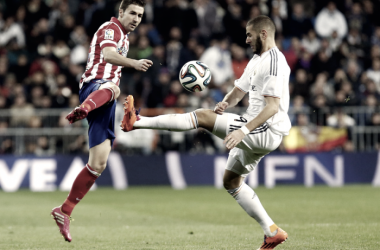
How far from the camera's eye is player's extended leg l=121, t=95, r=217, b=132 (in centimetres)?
607

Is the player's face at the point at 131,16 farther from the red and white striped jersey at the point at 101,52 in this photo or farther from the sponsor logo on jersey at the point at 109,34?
the sponsor logo on jersey at the point at 109,34

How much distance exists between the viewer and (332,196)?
12.4m

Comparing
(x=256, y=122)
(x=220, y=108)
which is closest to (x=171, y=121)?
(x=220, y=108)

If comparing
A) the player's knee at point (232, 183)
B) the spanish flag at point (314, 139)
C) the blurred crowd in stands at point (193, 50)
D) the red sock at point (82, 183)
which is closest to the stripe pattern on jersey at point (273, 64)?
the player's knee at point (232, 183)

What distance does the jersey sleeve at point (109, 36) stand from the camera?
20.8ft

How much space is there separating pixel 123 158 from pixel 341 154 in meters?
5.20

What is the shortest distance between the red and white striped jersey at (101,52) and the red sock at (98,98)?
31 cm

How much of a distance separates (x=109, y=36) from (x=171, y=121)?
1130 mm

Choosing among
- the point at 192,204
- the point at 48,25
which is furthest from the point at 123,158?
the point at 48,25

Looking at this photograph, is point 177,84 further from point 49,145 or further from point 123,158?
point 49,145

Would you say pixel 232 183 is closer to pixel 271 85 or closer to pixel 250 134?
pixel 250 134

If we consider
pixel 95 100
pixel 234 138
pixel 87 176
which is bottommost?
pixel 87 176

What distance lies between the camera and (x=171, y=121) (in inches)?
241

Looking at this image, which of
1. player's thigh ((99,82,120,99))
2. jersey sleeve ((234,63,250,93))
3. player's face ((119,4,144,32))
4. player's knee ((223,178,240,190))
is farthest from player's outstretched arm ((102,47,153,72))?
player's knee ((223,178,240,190))
